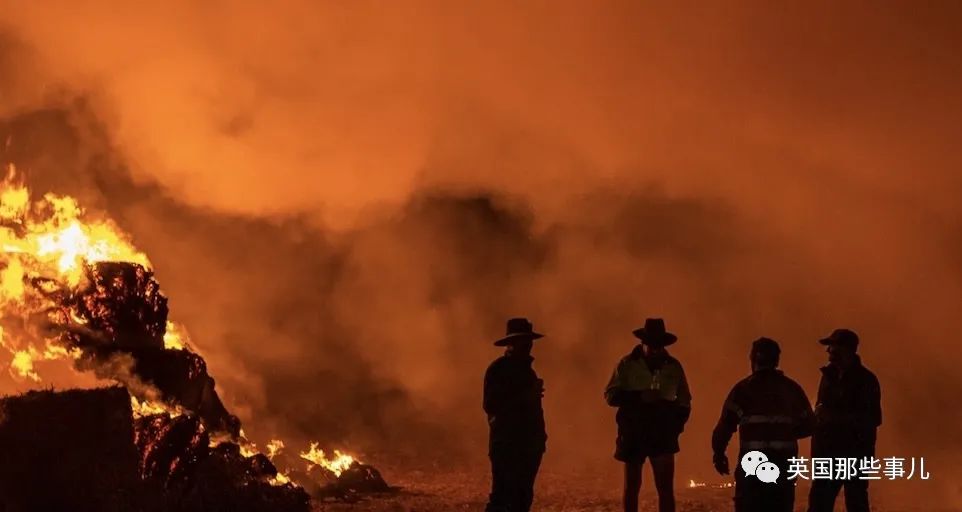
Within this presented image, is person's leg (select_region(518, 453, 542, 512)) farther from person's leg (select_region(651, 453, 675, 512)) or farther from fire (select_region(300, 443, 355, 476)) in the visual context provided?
fire (select_region(300, 443, 355, 476))

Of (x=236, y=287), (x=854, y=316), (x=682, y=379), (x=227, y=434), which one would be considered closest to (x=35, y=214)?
(x=227, y=434)

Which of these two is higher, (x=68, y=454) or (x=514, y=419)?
(x=514, y=419)

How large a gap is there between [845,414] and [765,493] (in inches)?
62.1

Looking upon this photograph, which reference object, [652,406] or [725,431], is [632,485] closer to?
[652,406]

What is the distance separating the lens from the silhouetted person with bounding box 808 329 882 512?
8.16 meters

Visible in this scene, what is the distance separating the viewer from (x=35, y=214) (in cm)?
1109

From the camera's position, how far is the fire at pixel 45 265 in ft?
A: 31.8

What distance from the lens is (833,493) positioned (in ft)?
26.8

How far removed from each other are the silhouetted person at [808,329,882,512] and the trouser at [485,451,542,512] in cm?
232

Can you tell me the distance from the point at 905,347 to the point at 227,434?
1211cm

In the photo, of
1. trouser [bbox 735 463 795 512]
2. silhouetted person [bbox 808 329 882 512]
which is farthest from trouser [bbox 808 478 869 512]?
trouser [bbox 735 463 795 512]

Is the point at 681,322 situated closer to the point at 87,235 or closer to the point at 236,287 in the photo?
the point at 236,287

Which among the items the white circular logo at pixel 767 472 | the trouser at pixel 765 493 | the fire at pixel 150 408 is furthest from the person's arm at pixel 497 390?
the fire at pixel 150 408

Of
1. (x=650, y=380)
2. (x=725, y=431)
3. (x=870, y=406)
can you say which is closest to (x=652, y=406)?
(x=650, y=380)
